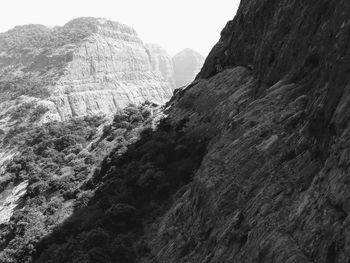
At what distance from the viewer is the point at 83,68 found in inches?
4921

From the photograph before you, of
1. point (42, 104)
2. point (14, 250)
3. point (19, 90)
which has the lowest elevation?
point (14, 250)

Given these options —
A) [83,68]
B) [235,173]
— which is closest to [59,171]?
[235,173]

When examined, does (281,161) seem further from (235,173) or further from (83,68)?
(83,68)

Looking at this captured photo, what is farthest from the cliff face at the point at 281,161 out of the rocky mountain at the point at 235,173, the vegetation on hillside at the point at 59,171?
the vegetation on hillside at the point at 59,171

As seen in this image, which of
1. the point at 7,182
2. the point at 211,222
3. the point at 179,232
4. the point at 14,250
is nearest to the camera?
Result: the point at 211,222

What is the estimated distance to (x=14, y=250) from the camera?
34.3m

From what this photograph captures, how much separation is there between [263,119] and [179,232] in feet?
23.9

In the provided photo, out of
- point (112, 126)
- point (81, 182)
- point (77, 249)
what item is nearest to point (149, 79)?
point (112, 126)

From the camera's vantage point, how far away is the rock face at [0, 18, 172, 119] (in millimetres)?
112562

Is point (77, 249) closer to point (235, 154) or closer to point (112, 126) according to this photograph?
point (235, 154)

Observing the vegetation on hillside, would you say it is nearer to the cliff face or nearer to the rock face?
the cliff face

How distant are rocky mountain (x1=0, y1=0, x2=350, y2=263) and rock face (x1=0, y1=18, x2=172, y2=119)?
64.9m

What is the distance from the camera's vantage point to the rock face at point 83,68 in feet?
369

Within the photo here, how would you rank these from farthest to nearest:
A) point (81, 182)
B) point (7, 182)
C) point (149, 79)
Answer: point (149, 79) < point (7, 182) < point (81, 182)
